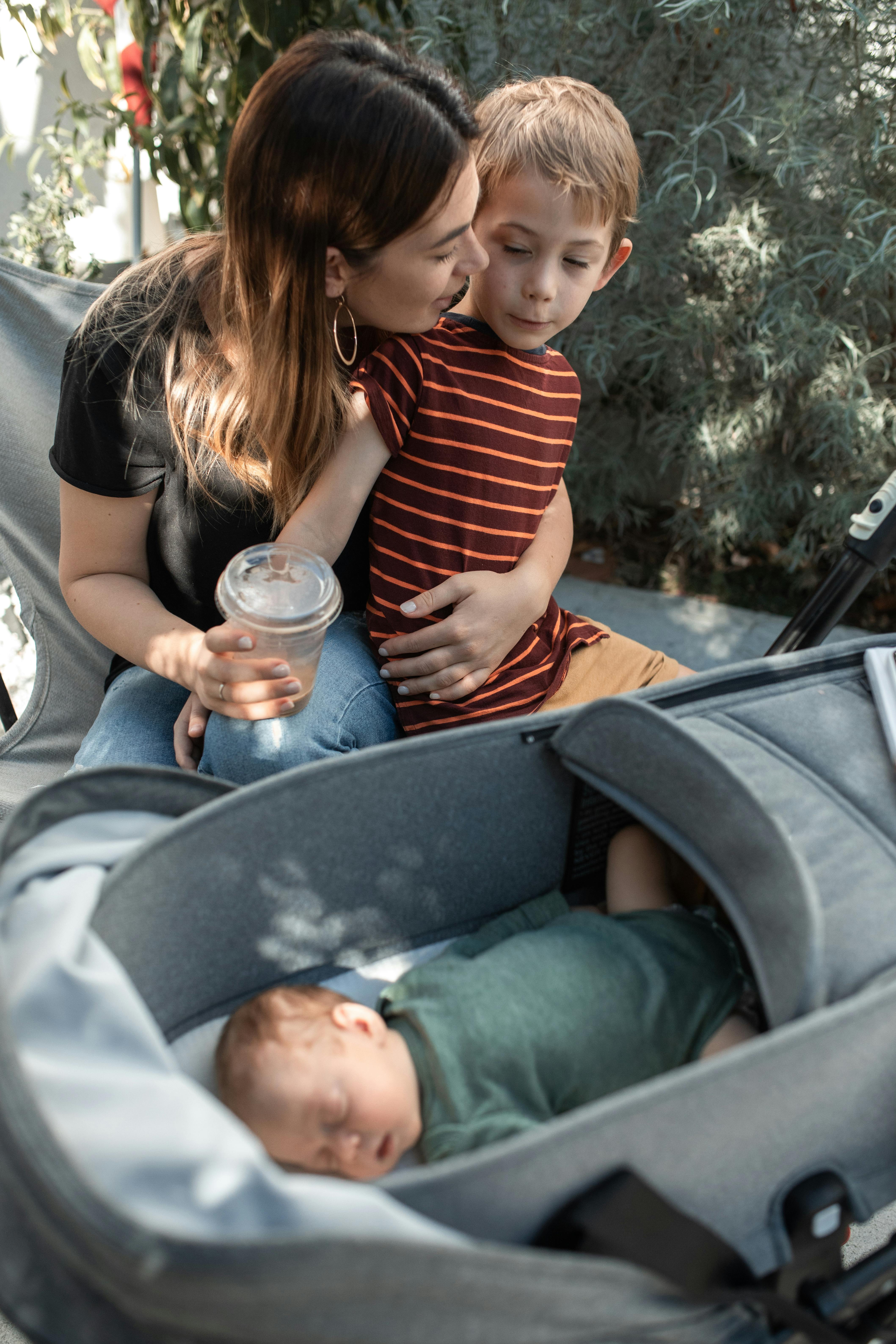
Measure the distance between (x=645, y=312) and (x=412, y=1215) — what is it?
2.47 meters

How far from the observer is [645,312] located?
259 centimetres

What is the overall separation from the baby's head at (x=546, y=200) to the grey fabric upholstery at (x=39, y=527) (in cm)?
67

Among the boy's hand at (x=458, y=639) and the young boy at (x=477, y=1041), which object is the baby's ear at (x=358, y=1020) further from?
the boy's hand at (x=458, y=639)

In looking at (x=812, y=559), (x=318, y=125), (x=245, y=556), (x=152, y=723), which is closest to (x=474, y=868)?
(x=245, y=556)

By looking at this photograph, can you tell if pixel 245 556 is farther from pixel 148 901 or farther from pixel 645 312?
pixel 645 312

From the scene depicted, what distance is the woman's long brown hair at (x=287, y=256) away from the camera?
3.45 feet

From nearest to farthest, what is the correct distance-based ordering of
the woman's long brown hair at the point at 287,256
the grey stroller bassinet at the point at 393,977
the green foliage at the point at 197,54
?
the grey stroller bassinet at the point at 393,977 < the woman's long brown hair at the point at 287,256 < the green foliage at the point at 197,54

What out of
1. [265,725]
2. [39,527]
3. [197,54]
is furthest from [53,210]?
[265,725]

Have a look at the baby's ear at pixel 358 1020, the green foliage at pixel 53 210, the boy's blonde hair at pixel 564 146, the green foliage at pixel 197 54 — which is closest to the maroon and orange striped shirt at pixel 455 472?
the boy's blonde hair at pixel 564 146

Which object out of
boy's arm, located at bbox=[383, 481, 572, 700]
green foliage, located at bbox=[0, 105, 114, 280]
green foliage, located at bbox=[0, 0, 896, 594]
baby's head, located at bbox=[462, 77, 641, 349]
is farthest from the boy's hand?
green foliage, located at bbox=[0, 105, 114, 280]

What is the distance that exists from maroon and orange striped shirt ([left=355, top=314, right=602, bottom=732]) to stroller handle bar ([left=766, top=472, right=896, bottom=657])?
39 cm

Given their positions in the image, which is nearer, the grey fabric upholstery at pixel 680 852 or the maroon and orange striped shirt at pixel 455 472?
the grey fabric upholstery at pixel 680 852

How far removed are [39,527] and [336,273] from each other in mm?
734

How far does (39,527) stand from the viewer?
1.58 m
